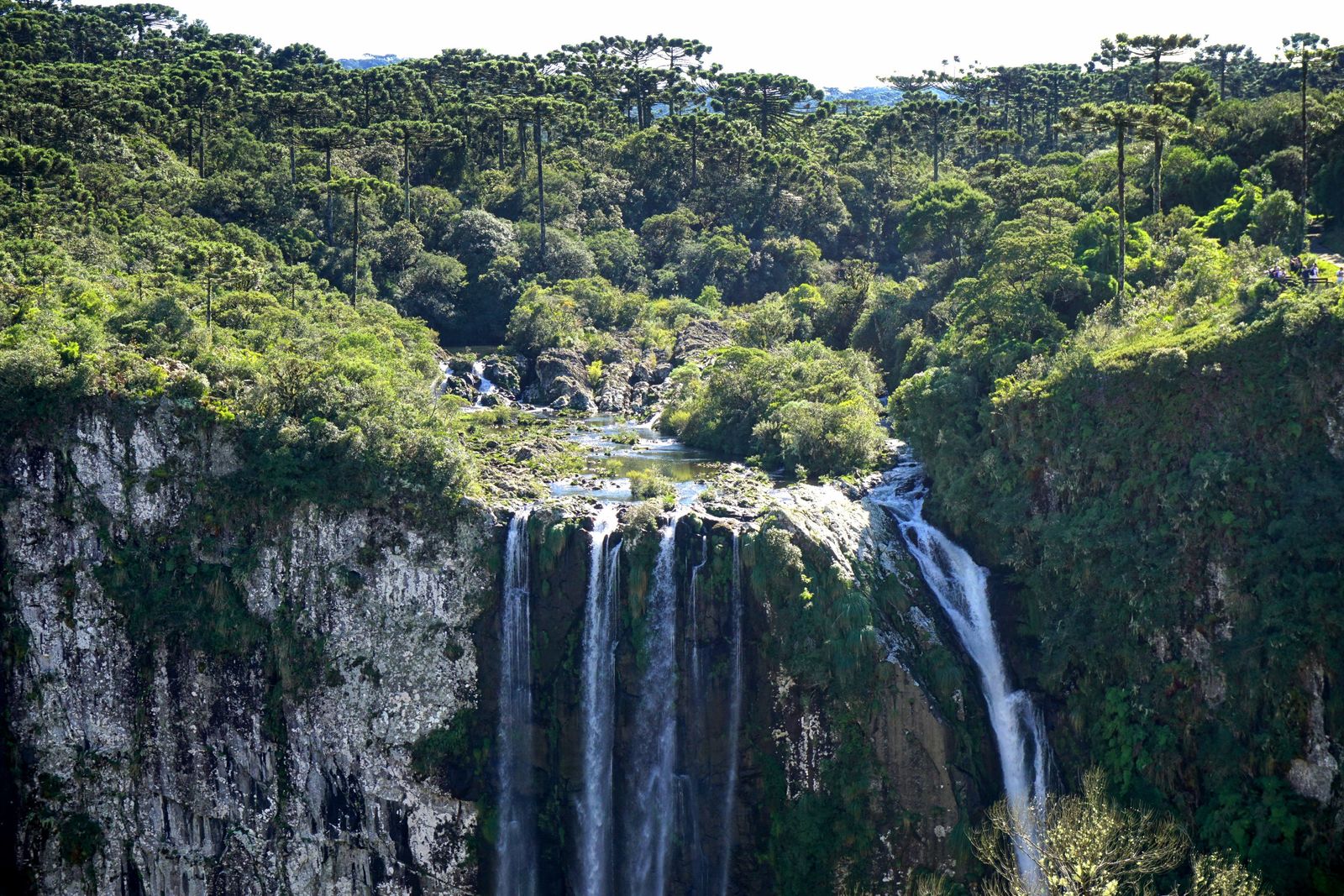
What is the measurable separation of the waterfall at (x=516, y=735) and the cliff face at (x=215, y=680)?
0.93 meters

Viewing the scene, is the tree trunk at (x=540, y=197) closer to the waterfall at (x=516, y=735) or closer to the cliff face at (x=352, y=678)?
the cliff face at (x=352, y=678)

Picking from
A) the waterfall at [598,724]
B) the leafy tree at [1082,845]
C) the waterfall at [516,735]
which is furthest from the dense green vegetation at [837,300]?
the waterfall at [598,724]

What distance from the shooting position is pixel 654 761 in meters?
38.7

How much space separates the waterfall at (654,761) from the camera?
3841 centimetres

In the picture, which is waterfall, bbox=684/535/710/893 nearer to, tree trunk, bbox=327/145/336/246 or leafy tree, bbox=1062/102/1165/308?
leafy tree, bbox=1062/102/1165/308

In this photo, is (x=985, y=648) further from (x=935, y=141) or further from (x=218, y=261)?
(x=935, y=141)

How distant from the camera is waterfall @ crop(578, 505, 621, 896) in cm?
3862

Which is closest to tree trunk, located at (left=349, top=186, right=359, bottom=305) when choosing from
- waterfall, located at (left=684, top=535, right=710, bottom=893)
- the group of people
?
waterfall, located at (left=684, top=535, right=710, bottom=893)

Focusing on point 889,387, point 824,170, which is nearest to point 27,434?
point 889,387

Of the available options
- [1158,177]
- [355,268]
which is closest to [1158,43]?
[1158,177]

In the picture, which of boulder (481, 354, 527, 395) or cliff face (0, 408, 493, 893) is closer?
cliff face (0, 408, 493, 893)

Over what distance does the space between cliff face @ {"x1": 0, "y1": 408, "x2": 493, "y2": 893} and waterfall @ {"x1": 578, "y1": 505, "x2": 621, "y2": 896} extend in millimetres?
3509

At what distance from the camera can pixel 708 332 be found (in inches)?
2815

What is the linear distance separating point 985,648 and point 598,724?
500 inches
